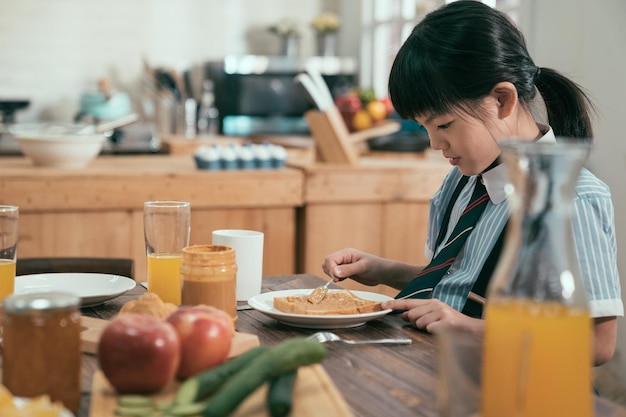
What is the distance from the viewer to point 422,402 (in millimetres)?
1035

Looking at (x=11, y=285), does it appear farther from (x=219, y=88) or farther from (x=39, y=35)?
(x=39, y=35)

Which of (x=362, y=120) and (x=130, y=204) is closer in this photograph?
(x=130, y=204)

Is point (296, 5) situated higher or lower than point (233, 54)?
higher

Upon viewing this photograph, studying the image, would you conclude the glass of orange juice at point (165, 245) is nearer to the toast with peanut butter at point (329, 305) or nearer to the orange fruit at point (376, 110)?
the toast with peanut butter at point (329, 305)

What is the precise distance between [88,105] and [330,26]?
165 centimetres

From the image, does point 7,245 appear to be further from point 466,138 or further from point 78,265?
point 466,138

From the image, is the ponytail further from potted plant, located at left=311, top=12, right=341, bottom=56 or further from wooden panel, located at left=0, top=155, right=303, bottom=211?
potted plant, located at left=311, top=12, right=341, bottom=56

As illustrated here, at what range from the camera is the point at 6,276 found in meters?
1.39

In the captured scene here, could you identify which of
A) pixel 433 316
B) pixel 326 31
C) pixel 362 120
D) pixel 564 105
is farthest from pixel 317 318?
pixel 326 31

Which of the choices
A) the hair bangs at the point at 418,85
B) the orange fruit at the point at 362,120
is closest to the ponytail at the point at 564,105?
the hair bangs at the point at 418,85

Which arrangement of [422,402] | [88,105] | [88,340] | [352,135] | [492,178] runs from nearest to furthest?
[422,402], [88,340], [492,178], [352,135], [88,105]

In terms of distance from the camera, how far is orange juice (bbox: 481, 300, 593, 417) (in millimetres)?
795

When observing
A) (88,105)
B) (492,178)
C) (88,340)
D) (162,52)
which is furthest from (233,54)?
(88,340)

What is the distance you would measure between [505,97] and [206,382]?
0.92 meters
